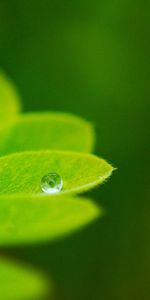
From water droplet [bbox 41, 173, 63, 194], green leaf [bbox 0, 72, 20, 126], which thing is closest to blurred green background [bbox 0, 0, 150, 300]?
green leaf [bbox 0, 72, 20, 126]

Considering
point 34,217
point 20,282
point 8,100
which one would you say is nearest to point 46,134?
point 8,100

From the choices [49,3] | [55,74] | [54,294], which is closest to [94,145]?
[55,74]

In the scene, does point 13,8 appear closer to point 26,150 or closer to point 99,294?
point 26,150

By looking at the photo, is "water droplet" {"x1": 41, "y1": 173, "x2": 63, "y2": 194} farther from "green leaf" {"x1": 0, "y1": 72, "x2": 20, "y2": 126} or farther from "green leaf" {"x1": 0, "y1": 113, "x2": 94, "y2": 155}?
"green leaf" {"x1": 0, "y1": 72, "x2": 20, "y2": 126}

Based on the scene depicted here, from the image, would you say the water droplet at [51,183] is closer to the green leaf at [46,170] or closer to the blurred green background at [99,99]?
the green leaf at [46,170]

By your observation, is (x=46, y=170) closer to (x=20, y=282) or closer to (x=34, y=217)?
(x=34, y=217)

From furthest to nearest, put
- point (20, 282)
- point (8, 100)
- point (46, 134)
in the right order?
point (8, 100), point (46, 134), point (20, 282)

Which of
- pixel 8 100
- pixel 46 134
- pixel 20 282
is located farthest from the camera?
pixel 8 100

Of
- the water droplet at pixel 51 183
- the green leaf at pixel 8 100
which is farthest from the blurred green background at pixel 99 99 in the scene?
the water droplet at pixel 51 183
